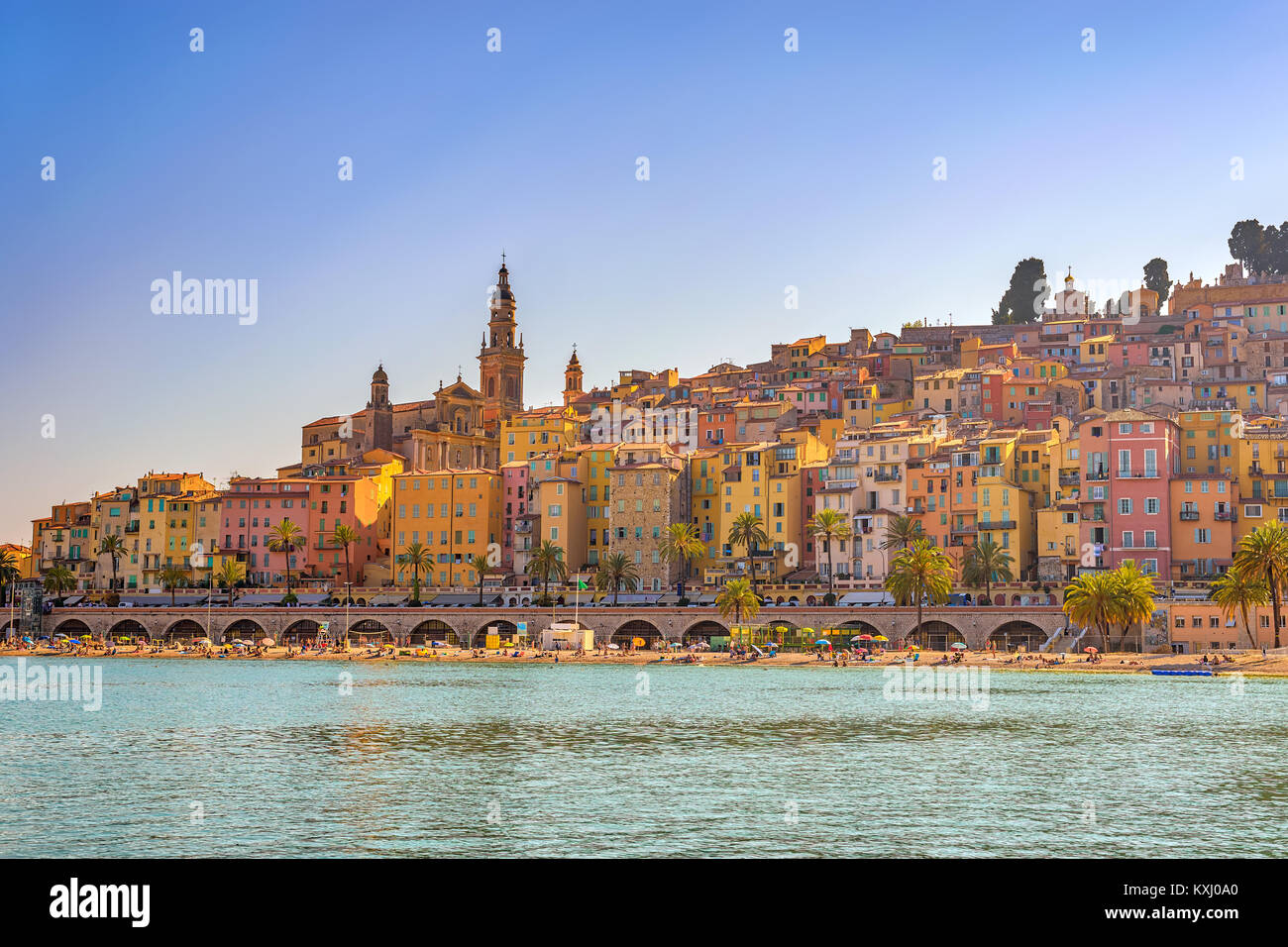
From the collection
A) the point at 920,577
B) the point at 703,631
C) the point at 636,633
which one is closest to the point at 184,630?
the point at 636,633

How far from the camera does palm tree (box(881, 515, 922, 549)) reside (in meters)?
113

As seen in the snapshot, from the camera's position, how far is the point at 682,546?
124m

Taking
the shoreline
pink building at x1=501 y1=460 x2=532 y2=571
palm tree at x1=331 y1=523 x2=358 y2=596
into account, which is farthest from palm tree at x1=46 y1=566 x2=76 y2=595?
pink building at x1=501 y1=460 x2=532 y2=571

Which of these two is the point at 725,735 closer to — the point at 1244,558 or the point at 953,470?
the point at 1244,558

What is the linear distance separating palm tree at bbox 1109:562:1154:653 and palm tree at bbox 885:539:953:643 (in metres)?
13.1

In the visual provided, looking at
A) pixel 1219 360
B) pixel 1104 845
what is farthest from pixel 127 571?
pixel 1104 845

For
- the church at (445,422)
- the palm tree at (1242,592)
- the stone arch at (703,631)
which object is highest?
the church at (445,422)

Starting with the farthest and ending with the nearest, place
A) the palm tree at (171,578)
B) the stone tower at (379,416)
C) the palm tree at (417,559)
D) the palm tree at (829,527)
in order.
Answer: the stone tower at (379,416) → the palm tree at (171,578) → the palm tree at (417,559) → the palm tree at (829,527)

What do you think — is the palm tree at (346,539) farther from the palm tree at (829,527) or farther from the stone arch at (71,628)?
the palm tree at (829,527)

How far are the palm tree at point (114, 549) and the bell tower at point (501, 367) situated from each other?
52.2 metres

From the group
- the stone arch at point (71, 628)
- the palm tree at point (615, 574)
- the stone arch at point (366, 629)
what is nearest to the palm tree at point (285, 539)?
the stone arch at point (366, 629)

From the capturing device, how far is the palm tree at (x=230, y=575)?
141 m

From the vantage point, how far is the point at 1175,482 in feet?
348

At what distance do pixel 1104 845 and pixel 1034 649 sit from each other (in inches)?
2791
